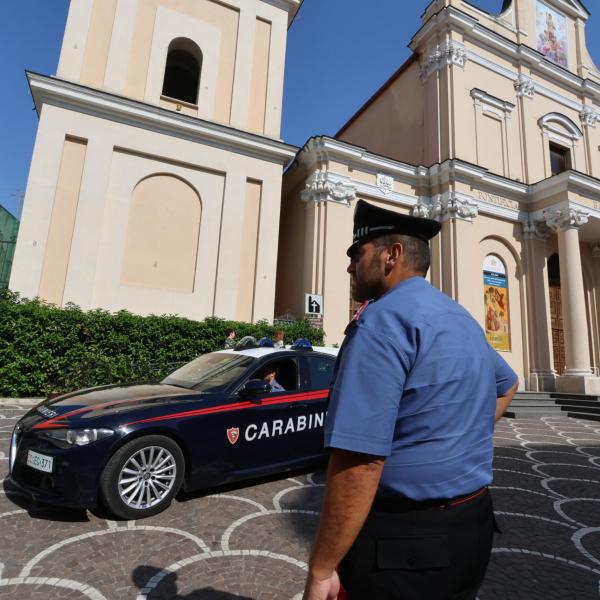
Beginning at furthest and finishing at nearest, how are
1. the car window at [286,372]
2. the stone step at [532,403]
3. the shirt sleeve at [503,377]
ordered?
the stone step at [532,403], the car window at [286,372], the shirt sleeve at [503,377]

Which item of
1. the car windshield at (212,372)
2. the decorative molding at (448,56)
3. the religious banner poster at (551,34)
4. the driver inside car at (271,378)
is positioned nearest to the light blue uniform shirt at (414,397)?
the car windshield at (212,372)

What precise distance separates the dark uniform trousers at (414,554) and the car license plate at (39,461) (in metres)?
2.97

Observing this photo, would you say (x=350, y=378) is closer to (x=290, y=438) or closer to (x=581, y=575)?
(x=581, y=575)

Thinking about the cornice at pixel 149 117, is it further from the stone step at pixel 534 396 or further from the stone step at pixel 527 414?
the stone step at pixel 534 396

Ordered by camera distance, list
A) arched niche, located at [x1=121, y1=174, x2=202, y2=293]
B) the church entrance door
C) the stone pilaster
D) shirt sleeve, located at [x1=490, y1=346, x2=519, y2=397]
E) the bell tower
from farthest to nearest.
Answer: the church entrance door
the stone pilaster
arched niche, located at [x1=121, y1=174, x2=202, y2=293]
the bell tower
shirt sleeve, located at [x1=490, y1=346, x2=519, y2=397]

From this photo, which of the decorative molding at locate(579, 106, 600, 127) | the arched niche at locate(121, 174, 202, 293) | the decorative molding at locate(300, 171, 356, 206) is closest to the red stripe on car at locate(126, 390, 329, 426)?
the arched niche at locate(121, 174, 202, 293)

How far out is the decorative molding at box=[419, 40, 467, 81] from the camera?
57.5 ft

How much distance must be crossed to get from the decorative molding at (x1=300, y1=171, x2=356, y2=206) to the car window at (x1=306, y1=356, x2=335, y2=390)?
34.8 ft

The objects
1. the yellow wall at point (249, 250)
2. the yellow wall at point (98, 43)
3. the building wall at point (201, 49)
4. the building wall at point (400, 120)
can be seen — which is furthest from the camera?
the building wall at point (400, 120)

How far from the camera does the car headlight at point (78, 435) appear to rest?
10.8 ft

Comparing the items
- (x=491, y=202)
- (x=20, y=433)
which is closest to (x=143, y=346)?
(x=20, y=433)

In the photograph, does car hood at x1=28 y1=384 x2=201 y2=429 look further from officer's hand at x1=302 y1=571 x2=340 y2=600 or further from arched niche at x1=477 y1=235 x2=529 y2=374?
arched niche at x1=477 y1=235 x2=529 y2=374

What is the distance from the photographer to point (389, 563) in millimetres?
1123

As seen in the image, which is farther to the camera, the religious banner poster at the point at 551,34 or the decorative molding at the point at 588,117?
the religious banner poster at the point at 551,34
